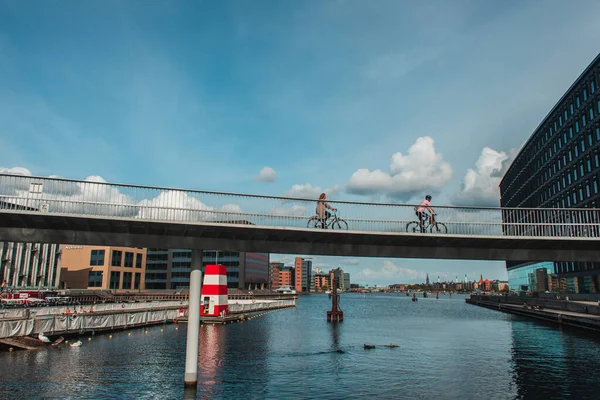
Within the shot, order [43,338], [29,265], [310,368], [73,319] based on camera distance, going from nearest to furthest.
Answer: [310,368] < [43,338] < [73,319] < [29,265]

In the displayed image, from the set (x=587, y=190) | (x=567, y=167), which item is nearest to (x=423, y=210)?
(x=587, y=190)

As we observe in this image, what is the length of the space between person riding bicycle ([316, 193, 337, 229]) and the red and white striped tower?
40.3 meters

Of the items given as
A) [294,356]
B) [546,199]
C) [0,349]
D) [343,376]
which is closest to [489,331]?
[294,356]

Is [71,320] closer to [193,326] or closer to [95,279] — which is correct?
[193,326]

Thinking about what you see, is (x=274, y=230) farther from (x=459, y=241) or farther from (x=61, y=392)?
(x=61, y=392)

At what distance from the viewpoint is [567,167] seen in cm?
10419

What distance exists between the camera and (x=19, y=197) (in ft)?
70.1

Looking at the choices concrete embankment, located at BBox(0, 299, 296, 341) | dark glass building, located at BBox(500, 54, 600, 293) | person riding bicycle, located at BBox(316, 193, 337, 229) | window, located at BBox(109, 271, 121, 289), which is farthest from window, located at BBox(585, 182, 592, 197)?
window, located at BBox(109, 271, 121, 289)

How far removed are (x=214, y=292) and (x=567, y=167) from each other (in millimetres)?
83232

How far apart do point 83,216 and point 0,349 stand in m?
23.3

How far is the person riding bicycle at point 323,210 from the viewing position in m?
24.0

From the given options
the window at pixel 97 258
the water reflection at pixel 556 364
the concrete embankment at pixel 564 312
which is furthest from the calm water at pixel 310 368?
the window at pixel 97 258

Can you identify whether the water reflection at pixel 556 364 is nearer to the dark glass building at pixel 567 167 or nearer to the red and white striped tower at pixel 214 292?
the dark glass building at pixel 567 167

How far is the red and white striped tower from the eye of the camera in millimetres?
62531
